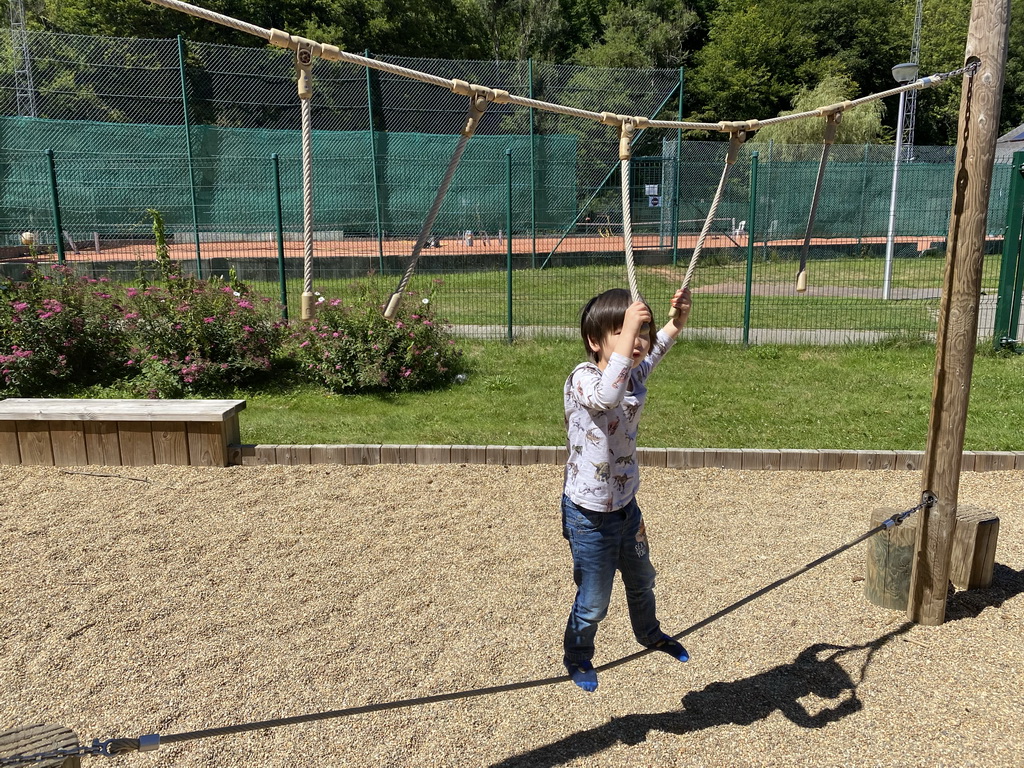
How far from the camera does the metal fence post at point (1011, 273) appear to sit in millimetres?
8531

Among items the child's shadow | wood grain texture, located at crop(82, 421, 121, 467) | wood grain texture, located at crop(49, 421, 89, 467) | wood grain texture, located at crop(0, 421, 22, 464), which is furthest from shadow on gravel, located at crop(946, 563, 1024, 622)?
wood grain texture, located at crop(0, 421, 22, 464)

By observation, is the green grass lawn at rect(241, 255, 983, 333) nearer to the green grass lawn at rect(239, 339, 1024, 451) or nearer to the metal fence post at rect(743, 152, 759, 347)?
the metal fence post at rect(743, 152, 759, 347)

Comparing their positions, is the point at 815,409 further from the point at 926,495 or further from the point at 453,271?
the point at 453,271

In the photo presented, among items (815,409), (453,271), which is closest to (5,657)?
(815,409)

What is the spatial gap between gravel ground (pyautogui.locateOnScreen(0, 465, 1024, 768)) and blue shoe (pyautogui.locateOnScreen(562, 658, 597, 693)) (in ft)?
0.69

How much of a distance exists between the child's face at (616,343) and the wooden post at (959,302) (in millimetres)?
1627

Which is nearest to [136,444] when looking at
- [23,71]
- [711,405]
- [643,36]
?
[711,405]

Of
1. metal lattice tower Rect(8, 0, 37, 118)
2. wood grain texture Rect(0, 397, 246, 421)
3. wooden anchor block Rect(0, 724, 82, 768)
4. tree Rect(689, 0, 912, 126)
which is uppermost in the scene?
tree Rect(689, 0, 912, 126)

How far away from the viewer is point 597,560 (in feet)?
8.95

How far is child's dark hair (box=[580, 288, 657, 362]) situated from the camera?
105 inches

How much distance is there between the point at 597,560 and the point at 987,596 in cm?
235

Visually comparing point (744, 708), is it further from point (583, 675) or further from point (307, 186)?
point (307, 186)

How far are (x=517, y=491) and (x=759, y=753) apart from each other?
2.75m

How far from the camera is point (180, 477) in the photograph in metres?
5.54
